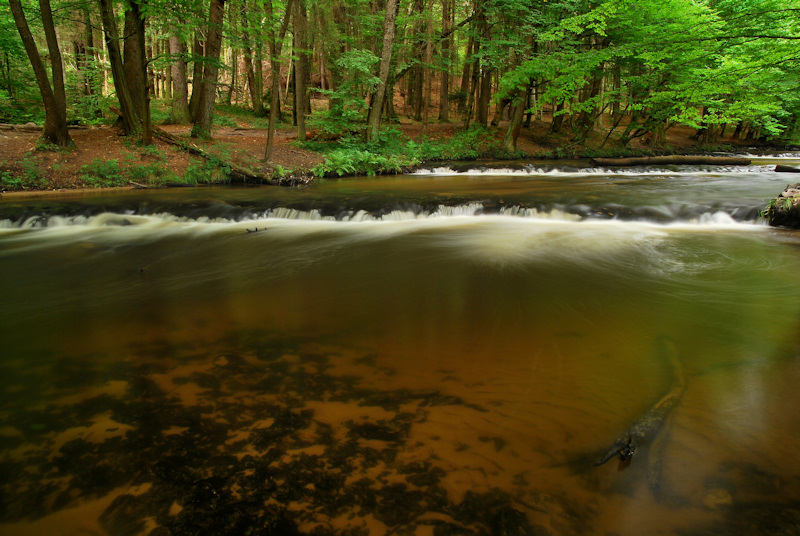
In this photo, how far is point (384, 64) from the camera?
1748 centimetres

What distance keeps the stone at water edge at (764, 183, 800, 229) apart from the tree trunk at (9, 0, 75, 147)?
57.0 feet

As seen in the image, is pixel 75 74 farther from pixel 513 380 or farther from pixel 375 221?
pixel 513 380

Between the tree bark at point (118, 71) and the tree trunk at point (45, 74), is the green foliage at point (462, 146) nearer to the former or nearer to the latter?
the tree bark at point (118, 71)

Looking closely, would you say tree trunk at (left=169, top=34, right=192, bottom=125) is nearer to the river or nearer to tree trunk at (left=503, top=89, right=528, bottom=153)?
the river

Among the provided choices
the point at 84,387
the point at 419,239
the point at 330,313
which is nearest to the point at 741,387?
the point at 330,313

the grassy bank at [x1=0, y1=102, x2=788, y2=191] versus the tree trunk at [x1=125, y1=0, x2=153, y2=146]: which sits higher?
the tree trunk at [x1=125, y1=0, x2=153, y2=146]

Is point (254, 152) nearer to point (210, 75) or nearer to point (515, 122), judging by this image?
point (210, 75)

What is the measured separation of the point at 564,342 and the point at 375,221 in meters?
6.43

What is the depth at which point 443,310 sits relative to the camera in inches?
183

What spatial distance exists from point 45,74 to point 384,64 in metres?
11.0

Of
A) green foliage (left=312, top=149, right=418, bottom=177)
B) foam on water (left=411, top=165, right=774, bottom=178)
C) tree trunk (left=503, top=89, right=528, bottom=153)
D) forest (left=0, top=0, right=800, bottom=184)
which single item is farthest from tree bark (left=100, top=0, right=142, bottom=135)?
tree trunk (left=503, top=89, right=528, bottom=153)

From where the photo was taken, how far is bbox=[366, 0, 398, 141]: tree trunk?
1675 cm

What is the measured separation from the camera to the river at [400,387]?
203cm

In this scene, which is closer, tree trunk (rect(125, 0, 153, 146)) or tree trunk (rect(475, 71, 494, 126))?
tree trunk (rect(125, 0, 153, 146))
